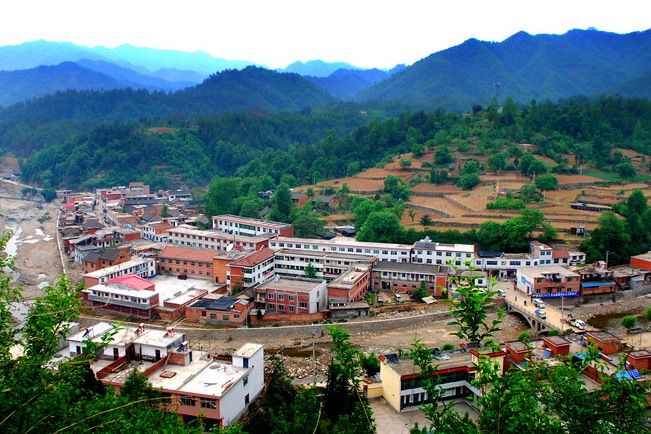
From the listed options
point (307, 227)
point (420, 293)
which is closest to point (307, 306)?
point (420, 293)

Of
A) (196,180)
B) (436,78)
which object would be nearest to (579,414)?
(196,180)

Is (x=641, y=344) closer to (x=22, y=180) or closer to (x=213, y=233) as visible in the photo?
(x=213, y=233)

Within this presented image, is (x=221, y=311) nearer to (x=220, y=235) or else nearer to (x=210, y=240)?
(x=220, y=235)

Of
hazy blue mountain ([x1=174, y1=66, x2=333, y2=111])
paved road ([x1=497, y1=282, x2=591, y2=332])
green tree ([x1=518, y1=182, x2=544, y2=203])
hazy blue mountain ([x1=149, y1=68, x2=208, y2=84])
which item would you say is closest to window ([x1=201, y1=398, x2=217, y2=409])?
paved road ([x1=497, y1=282, x2=591, y2=332])

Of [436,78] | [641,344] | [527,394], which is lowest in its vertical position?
[641,344]

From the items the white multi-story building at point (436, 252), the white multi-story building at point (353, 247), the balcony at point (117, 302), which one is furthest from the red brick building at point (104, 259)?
the white multi-story building at point (436, 252)

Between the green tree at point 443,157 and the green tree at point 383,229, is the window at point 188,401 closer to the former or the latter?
the green tree at point 383,229
